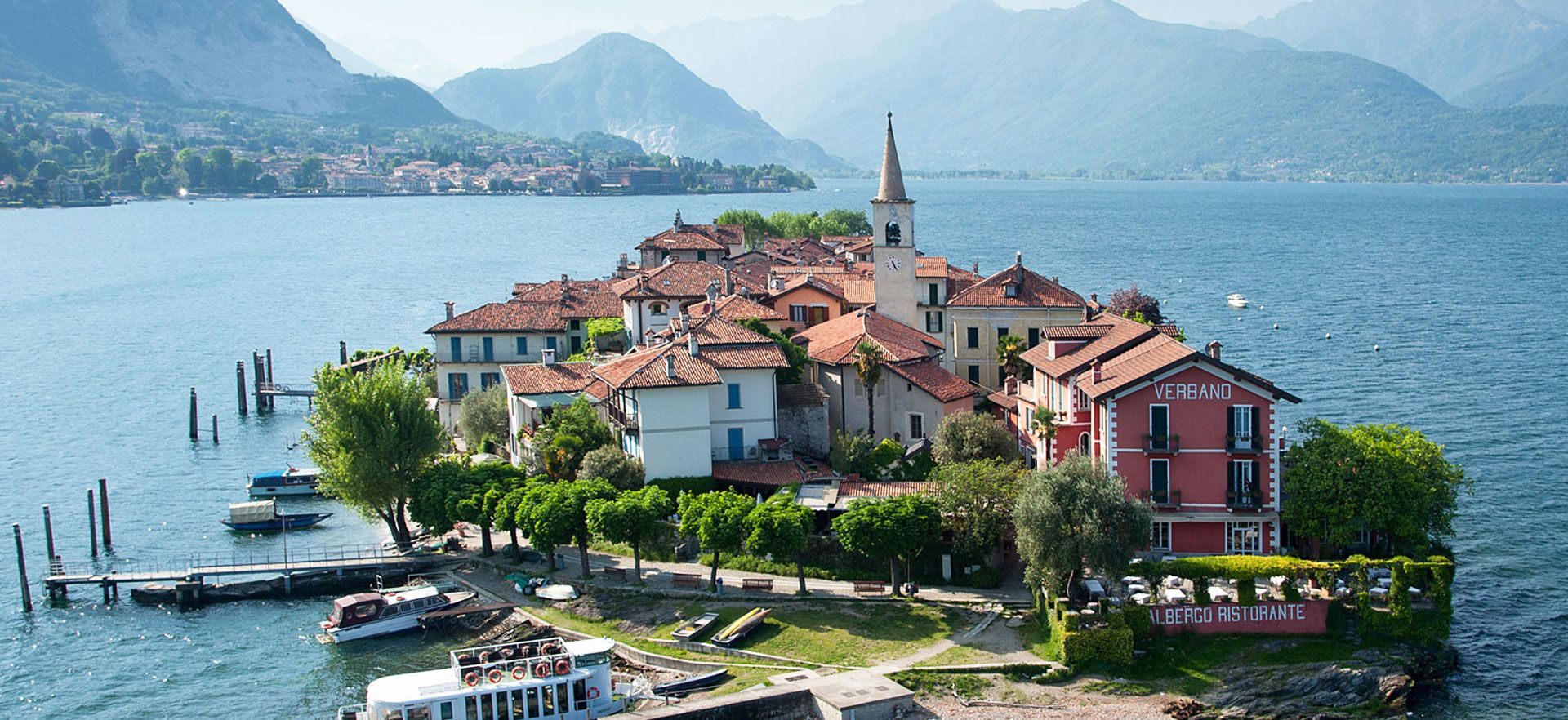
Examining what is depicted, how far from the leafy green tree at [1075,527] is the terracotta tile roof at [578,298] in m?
47.6

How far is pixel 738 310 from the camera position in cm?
7644

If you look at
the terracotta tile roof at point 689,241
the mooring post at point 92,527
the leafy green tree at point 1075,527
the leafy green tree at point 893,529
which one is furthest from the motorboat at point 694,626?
the terracotta tile roof at point 689,241

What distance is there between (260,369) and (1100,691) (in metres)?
84.7

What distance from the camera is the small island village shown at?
43.4 metres

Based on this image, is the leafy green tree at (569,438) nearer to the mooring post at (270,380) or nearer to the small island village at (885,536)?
the small island village at (885,536)

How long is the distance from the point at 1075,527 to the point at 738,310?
1322 inches

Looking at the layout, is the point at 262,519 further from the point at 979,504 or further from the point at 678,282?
the point at 979,504

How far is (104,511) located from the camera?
6925 cm

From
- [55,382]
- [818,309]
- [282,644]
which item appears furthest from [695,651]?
[55,382]

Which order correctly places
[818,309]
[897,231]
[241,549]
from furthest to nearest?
[818,309] < [897,231] < [241,549]

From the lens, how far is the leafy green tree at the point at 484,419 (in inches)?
3019

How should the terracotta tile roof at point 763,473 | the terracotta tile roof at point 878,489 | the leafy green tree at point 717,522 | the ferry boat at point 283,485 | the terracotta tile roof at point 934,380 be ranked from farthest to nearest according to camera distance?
the ferry boat at point 283,485 < the terracotta tile roof at point 934,380 < the terracotta tile roof at point 763,473 < the terracotta tile roof at point 878,489 < the leafy green tree at point 717,522

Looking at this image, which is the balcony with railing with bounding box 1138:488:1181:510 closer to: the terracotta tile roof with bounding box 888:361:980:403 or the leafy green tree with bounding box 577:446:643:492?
the terracotta tile roof with bounding box 888:361:980:403

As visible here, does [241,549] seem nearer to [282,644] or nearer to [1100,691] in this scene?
[282,644]
